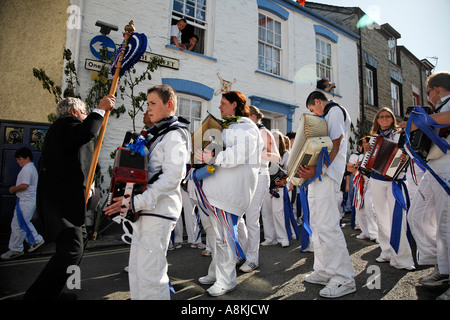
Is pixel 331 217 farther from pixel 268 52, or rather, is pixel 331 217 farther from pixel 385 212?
pixel 268 52

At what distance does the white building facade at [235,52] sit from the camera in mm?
6367

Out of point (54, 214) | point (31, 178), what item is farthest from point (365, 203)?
point (31, 178)

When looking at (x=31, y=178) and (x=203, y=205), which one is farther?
(x=31, y=178)

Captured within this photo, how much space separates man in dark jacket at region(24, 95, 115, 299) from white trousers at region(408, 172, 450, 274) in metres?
3.50

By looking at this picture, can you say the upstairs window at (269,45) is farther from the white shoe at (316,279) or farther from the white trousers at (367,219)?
the white shoe at (316,279)

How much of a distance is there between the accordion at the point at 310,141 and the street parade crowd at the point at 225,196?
76 mm

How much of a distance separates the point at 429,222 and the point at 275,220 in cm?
242

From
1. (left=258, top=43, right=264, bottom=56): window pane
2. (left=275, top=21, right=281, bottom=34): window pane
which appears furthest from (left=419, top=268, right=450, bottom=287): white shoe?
(left=275, top=21, right=281, bottom=34): window pane

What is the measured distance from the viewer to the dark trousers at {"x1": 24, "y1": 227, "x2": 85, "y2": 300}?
2293 mm

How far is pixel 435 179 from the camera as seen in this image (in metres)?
2.88

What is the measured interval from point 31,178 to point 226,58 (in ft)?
19.2

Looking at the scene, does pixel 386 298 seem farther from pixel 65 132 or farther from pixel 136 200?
pixel 65 132

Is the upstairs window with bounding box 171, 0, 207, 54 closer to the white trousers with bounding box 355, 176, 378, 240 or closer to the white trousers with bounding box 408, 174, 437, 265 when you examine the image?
the white trousers with bounding box 355, 176, 378, 240

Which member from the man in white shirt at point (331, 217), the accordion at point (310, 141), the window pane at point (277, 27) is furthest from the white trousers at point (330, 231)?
the window pane at point (277, 27)
